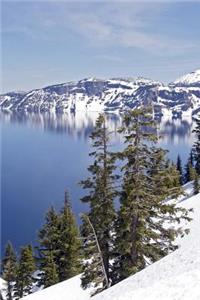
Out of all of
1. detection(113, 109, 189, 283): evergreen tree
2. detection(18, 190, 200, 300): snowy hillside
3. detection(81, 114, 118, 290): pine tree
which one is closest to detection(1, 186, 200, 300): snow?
detection(18, 190, 200, 300): snowy hillside

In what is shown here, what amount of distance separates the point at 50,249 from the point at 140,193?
23245 mm

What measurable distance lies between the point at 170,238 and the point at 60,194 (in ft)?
344

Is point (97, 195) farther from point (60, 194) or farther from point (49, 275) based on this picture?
point (60, 194)

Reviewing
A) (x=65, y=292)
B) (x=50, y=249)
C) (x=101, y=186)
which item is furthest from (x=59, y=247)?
(x=101, y=186)

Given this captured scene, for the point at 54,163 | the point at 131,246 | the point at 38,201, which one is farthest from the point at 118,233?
the point at 54,163

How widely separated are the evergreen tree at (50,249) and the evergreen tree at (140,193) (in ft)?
61.7

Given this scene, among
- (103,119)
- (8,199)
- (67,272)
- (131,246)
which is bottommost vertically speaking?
(8,199)

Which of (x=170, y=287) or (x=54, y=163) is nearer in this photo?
(x=170, y=287)

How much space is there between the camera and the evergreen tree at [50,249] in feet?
130

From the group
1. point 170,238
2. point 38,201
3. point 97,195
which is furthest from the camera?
point 38,201

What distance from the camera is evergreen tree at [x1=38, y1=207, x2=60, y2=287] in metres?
39.5

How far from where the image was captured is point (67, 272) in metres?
41.1

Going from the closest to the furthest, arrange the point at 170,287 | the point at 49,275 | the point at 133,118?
the point at 170,287
the point at 133,118
the point at 49,275

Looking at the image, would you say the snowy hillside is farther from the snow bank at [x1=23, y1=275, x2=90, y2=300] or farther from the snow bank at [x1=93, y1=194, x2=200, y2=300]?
the snow bank at [x1=23, y1=275, x2=90, y2=300]
